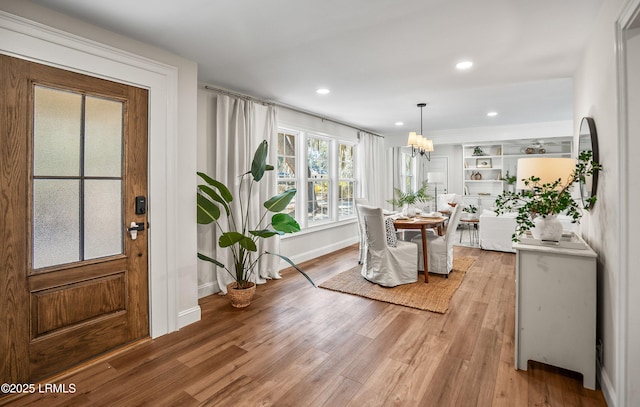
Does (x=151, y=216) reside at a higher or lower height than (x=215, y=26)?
lower

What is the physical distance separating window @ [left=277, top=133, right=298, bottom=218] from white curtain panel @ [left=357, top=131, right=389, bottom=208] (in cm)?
192

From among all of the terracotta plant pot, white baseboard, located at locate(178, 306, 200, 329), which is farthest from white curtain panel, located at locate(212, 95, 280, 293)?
white baseboard, located at locate(178, 306, 200, 329)

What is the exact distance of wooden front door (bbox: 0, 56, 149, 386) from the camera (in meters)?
1.93

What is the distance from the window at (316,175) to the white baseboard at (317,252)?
44 cm

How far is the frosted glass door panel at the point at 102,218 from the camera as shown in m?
2.27

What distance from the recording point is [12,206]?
192 centimetres

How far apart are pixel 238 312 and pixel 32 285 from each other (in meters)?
1.61

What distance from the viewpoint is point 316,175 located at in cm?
545

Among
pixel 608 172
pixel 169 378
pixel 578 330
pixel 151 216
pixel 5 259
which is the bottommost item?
pixel 169 378

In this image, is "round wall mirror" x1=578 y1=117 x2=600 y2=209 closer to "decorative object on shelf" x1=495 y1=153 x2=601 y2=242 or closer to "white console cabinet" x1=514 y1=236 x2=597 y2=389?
"decorative object on shelf" x1=495 y1=153 x2=601 y2=242

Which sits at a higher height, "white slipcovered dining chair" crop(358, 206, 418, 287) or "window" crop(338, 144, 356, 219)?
"window" crop(338, 144, 356, 219)

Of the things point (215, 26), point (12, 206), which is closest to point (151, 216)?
point (12, 206)

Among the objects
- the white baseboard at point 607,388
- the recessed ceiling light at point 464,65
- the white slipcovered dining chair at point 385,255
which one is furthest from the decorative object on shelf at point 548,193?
the white slipcovered dining chair at point 385,255

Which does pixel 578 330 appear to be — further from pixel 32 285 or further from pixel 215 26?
pixel 32 285
